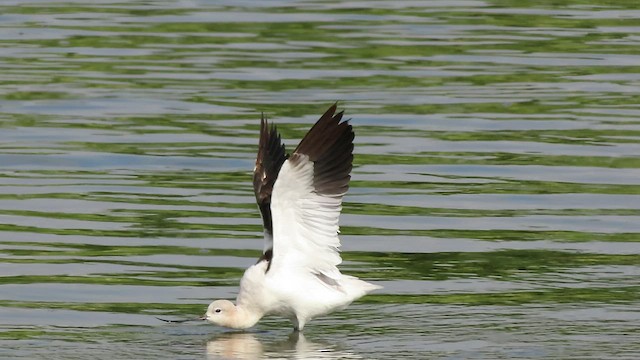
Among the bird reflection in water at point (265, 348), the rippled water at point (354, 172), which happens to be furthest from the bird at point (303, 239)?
the rippled water at point (354, 172)

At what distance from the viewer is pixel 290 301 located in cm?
1262

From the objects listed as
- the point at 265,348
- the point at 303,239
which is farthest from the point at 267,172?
the point at 265,348

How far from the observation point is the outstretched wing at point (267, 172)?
1268cm

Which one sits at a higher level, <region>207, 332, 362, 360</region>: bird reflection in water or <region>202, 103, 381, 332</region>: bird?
<region>202, 103, 381, 332</region>: bird

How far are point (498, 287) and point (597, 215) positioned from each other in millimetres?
2735

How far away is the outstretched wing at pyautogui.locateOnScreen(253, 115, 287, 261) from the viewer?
12.7 metres

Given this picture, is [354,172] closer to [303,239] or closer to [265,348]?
[303,239]

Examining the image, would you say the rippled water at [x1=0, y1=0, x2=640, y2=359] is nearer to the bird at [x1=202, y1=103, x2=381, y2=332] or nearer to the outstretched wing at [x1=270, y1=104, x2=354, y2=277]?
the bird at [x1=202, y1=103, x2=381, y2=332]

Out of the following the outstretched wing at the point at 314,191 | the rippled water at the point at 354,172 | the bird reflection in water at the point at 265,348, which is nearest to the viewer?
the bird reflection in water at the point at 265,348

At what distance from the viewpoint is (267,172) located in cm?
1289

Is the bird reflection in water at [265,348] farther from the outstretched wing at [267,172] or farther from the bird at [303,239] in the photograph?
the outstretched wing at [267,172]

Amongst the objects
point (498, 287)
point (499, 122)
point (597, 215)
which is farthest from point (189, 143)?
point (498, 287)

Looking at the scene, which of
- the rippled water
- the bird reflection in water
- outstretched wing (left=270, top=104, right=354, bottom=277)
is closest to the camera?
the bird reflection in water

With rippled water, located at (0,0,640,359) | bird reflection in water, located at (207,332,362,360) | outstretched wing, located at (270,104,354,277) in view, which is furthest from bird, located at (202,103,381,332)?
rippled water, located at (0,0,640,359)
